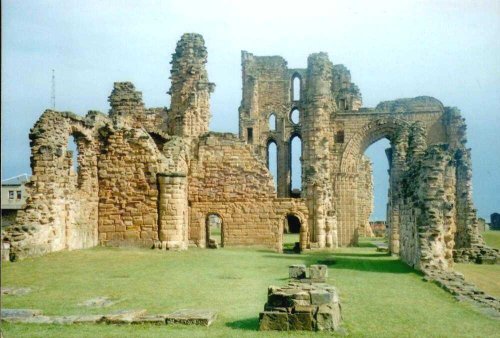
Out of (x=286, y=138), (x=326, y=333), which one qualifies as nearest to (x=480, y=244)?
(x=326, y=333)

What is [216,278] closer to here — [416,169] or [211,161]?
[416,169]

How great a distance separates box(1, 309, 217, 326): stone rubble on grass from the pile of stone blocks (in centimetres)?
83

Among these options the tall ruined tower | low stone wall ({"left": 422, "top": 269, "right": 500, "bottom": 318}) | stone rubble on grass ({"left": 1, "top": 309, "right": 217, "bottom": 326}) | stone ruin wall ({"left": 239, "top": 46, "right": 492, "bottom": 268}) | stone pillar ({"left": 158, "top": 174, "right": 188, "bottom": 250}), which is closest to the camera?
stone rubble on grass ({"left": 1, "top": 309, "right": 217, "bottom": 326})

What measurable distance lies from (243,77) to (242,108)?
8.98 feet

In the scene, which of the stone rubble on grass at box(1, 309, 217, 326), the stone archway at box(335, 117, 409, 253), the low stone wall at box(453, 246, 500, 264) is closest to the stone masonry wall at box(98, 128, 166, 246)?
the low stone wall at box(453, 246, 500, 264)

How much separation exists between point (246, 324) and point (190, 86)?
20.0 metres

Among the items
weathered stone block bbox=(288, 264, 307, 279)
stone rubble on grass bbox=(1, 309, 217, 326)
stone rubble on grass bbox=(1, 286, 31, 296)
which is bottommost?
stone rubble on grass bbox=(1, 286, 31, 296)

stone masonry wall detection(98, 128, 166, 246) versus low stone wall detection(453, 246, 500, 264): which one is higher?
stone masonry wall detection(98, 128, 166, 246)

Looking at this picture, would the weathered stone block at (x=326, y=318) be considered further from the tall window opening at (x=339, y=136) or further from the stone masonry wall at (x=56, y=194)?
the tall window opening at (x=339, y=136)

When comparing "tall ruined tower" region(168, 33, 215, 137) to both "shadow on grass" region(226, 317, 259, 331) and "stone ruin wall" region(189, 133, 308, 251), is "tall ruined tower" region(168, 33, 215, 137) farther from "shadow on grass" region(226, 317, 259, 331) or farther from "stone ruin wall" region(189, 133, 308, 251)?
"shadow on grass" region(226, 317, 259, 331)

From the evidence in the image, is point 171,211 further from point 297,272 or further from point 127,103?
point 297,272

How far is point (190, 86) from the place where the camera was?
2712cm

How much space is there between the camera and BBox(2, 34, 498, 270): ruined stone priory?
16984mm

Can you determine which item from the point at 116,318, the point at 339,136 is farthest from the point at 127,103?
the point at 116,318
